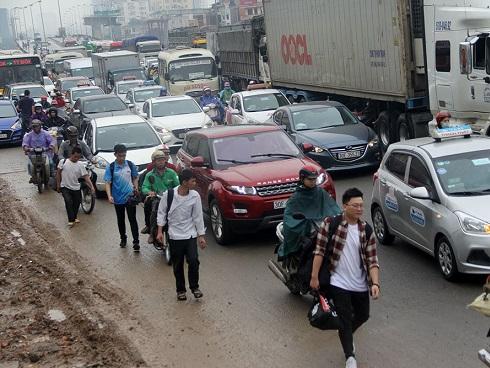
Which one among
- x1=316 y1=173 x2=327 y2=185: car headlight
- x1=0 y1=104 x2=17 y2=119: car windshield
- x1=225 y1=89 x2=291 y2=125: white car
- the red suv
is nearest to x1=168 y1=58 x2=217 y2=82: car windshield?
x1=0 y1=104 x2=17 y2=119: car windshield

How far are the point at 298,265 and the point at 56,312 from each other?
3.02 meters

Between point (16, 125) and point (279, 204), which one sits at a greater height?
point (279, 204)

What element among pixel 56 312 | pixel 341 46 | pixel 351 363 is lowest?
pixel 56 312

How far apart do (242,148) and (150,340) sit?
5.30 meters

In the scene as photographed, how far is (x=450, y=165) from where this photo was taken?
1006cm

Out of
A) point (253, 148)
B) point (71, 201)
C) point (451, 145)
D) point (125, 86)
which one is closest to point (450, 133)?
point (451, 145)

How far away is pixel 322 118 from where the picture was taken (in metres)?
18.7

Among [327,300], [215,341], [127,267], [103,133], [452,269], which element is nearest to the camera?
[327,300]

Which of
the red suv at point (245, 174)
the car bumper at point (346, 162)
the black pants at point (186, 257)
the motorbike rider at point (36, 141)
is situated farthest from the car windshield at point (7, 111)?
the black pants at point (186, 257)

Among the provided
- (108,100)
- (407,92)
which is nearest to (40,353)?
(407,92)

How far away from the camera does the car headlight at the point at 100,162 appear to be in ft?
56.0

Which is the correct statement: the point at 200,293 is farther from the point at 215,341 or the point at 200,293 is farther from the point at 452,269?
the point at 452,269

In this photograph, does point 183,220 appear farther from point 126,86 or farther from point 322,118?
point 126,86

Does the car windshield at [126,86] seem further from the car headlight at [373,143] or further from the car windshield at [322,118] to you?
the car headlight at [373,143]
